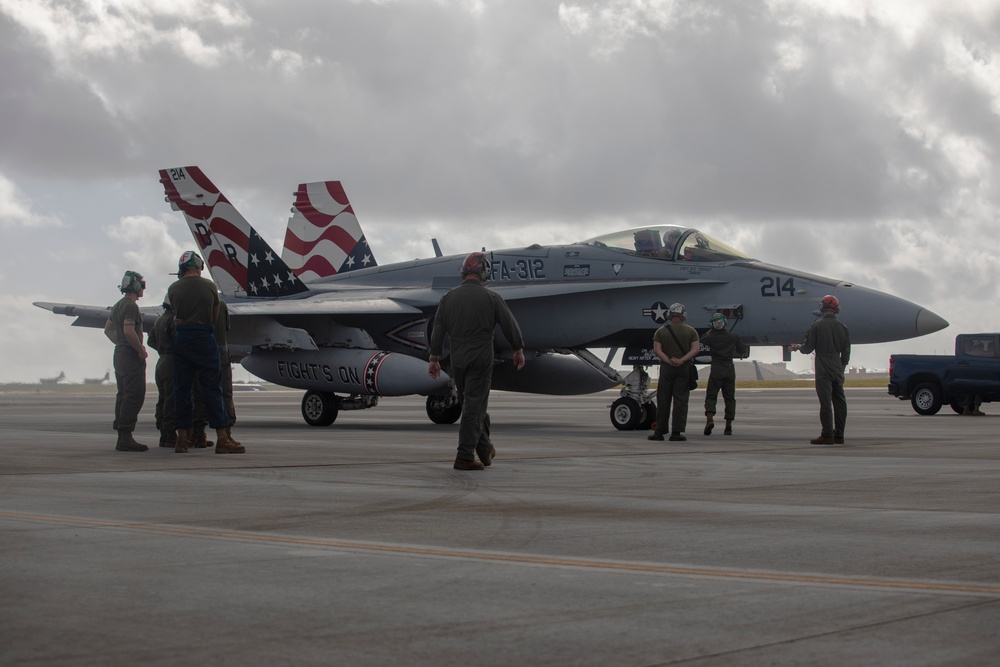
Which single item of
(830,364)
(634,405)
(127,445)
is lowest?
(127,445)

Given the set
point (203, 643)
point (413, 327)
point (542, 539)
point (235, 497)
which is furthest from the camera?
point (413, 327)

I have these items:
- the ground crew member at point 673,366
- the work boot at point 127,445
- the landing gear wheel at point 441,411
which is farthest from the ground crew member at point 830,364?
the landing gear wheel at point 441,411

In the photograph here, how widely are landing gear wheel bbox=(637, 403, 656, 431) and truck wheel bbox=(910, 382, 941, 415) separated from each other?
34.8 feet

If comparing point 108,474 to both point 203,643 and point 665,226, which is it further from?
point 665,226

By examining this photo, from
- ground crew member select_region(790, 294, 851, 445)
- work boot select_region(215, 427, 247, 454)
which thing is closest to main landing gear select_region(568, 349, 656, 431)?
ground crew member select_region(790, 294, 851, 445)

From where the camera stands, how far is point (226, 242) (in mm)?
23156

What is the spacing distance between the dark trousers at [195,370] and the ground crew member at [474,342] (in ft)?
8.19

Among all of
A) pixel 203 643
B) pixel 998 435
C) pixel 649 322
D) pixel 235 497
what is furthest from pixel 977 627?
pixel 649 322

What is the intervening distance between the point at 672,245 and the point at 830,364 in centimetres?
481

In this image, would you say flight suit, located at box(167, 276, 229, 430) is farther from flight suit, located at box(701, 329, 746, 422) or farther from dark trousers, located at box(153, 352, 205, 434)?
flight suit, located at box(701, 329, 746, 422)

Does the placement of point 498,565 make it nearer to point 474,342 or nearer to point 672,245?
point 474,342

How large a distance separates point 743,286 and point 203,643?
14.9m

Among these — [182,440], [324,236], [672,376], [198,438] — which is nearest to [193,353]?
[182,440]

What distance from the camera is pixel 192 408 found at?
12078mm
